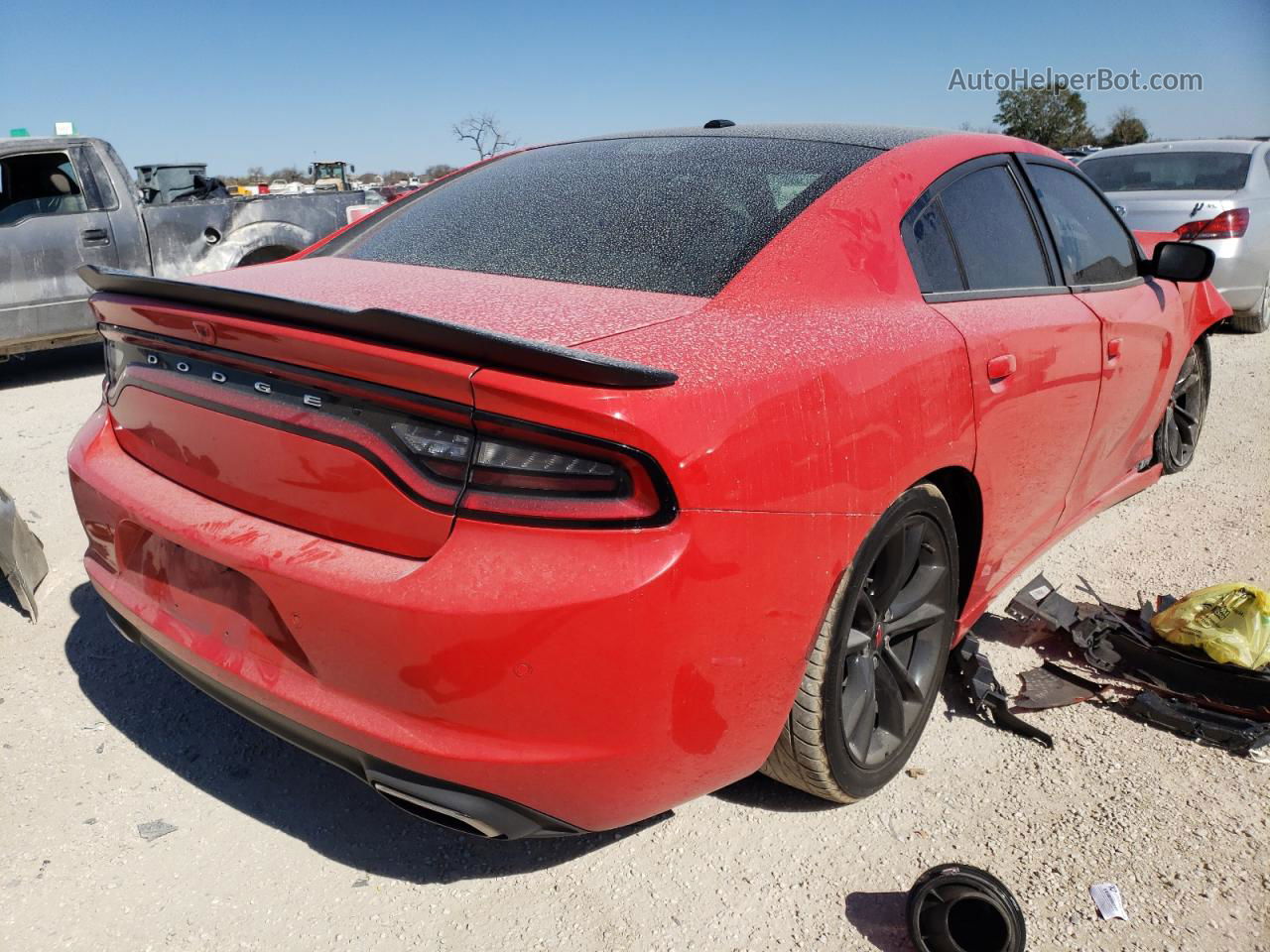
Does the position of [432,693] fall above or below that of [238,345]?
below

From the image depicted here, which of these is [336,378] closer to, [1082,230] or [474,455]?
[474,455]

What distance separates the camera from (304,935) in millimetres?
1863

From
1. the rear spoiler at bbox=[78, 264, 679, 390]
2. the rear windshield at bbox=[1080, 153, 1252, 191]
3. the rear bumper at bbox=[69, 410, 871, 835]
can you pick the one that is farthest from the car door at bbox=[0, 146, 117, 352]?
the rear windshield at bbox=[1080, 153, 1252, 191]

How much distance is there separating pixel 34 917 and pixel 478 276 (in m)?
1.63

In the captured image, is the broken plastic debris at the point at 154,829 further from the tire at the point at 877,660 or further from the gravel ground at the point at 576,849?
the tire at the point at 877,660

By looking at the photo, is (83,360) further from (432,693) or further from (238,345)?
(432,693)

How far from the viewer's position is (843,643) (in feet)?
6.31

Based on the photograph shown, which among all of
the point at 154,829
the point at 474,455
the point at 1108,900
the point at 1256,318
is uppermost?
the point at 474,455

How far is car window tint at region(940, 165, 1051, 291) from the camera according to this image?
2445 mm

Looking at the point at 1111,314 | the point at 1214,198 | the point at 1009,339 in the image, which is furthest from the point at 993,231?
the point at 1214,198

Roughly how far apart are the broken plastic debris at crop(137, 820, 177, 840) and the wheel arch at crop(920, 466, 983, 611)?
1.95m

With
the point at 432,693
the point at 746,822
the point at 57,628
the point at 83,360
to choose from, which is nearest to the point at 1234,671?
the point at 746,822

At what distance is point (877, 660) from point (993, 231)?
49.3 inches

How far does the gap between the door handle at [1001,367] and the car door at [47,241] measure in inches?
251
